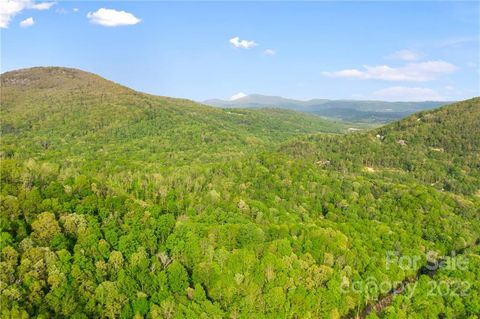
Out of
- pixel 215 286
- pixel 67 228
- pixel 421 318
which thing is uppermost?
pixel 67 228

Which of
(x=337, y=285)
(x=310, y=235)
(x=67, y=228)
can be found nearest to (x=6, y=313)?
(x=67, y=228)

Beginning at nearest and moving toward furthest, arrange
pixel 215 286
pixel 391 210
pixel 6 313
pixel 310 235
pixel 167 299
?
pixel 6 313, pixel 167 299, pixel 215 286, pixel 310 235, pixel 391 210

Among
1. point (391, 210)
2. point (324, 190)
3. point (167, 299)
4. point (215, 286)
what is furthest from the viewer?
point (324, 190)

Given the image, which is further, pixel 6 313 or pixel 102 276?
pixel 102 276

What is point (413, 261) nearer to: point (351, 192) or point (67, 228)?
point (351, 192)

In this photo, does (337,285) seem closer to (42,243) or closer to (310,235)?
(310,235)

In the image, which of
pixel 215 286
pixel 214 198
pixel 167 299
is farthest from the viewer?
pixel 214 198

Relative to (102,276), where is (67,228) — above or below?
above

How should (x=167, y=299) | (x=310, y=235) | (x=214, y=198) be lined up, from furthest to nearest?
1. (x=214, y=198)
2. (x=310, y=235)
3. (x=167, y=299)

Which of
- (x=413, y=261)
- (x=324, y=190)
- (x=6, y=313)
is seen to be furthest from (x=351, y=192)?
(x=6, y=313)
